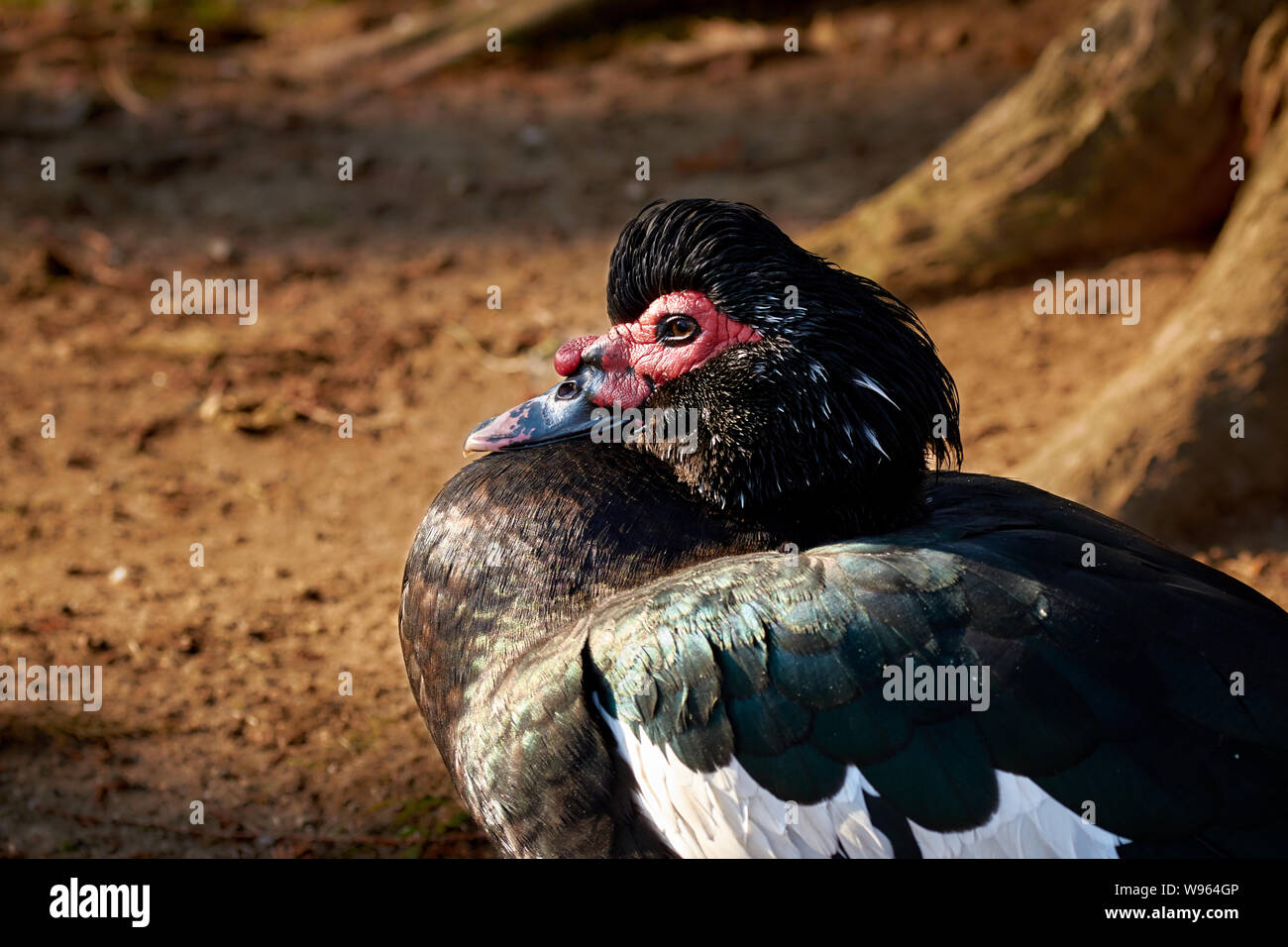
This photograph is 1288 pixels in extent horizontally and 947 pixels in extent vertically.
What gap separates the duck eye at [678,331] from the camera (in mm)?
2955

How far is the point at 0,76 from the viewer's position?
31.0ft

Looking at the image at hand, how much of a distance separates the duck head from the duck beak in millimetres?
40

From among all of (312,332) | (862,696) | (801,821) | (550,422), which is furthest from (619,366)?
(312,332)

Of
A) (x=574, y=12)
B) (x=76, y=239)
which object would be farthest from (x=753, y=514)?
(x=574, y=12)

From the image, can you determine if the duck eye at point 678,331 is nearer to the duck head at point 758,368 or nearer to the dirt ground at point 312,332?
the duck head at point 758,368

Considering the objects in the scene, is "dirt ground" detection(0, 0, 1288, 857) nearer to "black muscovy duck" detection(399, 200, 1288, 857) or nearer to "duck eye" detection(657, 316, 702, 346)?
"black muscovy duck" detection(399, 200, 1288, 857)

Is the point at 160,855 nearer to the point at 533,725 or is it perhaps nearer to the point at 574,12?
the point at 533,725

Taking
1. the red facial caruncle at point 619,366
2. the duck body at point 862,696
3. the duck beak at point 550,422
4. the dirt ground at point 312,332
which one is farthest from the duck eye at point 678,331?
the dirt ground at point 312,332

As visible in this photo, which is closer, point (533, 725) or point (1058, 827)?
point (1058, 827)

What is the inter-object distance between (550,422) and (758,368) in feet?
1.91

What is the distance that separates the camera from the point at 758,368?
2.84 metres

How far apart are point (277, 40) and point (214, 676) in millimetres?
8256

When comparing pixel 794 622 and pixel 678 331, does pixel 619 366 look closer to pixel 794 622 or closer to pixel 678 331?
pixel 678 331

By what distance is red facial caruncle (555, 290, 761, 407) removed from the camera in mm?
2922
